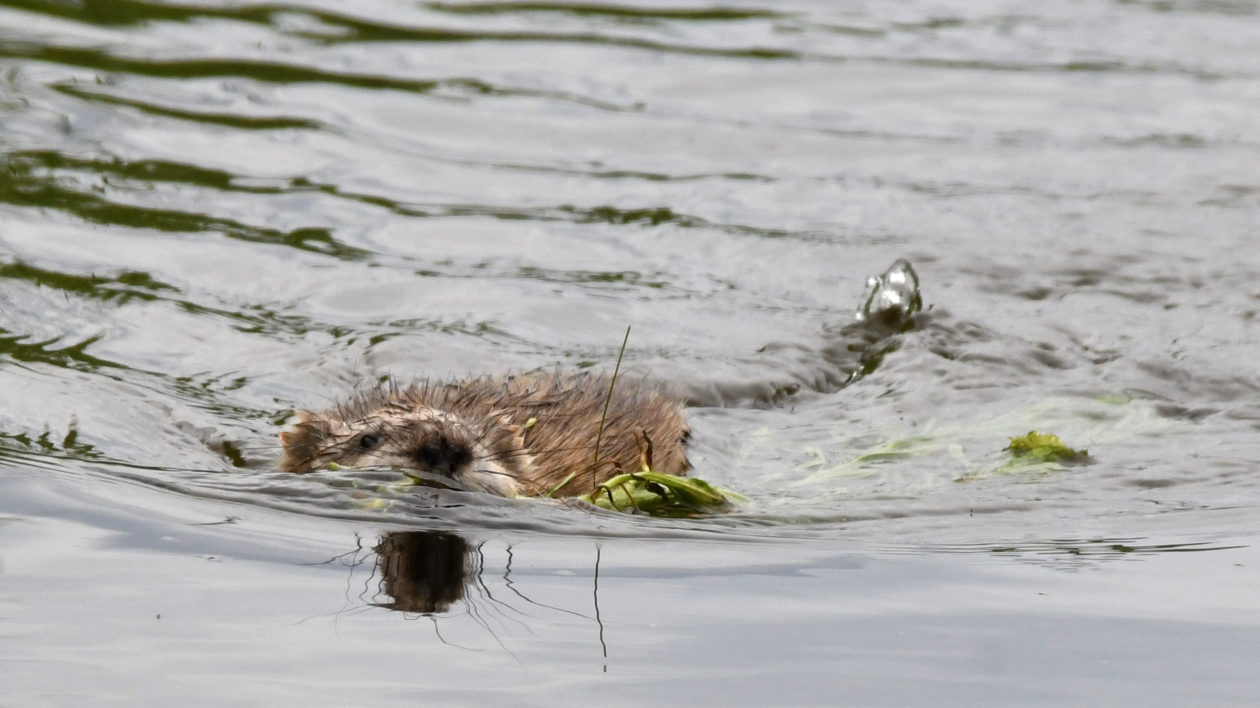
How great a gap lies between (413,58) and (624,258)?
4.85 metres

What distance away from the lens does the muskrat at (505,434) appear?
581 cm

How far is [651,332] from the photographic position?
911 cm

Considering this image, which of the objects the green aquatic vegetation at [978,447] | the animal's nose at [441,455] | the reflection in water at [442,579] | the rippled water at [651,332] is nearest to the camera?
the rippled water at [651,332]

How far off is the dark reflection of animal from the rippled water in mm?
23

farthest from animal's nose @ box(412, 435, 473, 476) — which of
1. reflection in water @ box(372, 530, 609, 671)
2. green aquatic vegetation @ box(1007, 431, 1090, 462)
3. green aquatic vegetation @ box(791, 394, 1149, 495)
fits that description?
green aquatic vegetation @ box(1007, 431, 1090, 462)

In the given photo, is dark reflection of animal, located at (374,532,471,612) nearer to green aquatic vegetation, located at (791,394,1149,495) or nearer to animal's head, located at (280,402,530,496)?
animal's head, located at (280,402,530,496)

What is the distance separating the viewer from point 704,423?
8.08 m

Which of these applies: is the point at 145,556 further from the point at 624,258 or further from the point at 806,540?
the point at 624,258

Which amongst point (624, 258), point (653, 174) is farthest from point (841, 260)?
point (653, 174)

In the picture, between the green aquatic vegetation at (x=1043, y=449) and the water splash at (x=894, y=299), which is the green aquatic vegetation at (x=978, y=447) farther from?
the water splash at (x=894, y=299)

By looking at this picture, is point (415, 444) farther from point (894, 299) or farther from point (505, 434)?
point (894, 299)

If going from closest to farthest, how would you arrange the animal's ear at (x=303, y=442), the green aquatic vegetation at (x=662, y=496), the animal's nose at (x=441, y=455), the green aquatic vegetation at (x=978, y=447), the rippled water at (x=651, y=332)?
the rippled water at (x=651, y=332) < the animal's nose at (x=441, y=455) < the green aquatic vegetation at (x=662, y=496) < the animal's ear at (x=303, y=442) < the green aquatic vegetation at (x=978, y=447)

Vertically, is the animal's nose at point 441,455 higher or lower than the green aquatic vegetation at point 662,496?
higher

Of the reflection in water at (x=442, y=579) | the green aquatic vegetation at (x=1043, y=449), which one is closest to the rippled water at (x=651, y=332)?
the reflection in water at (x=442, y=579)
